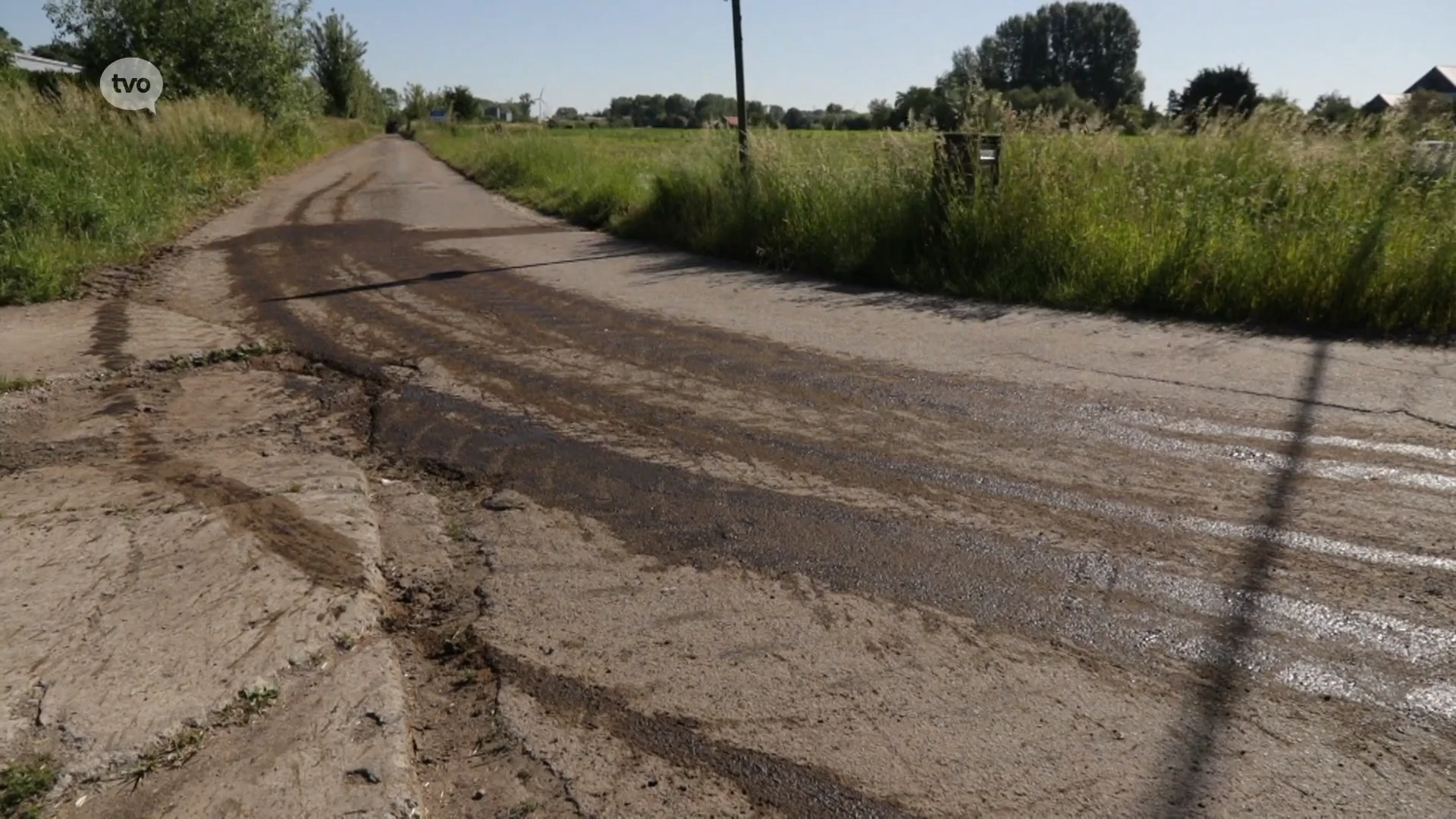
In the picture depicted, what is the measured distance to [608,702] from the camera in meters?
3.21

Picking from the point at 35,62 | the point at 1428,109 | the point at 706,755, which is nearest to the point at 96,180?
the point at 706,755

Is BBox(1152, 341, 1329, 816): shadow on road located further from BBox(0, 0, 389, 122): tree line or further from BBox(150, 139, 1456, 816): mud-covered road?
BBox(0, 0, 389, 122): tree line

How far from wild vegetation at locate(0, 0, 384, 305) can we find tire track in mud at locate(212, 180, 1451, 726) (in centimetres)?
352

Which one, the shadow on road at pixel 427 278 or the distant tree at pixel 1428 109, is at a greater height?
the distant tree at pixel 1428 109

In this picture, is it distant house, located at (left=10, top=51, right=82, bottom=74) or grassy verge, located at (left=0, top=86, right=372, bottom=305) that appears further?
distant house, located at (left=10, top=51, right=82, bottom=74)

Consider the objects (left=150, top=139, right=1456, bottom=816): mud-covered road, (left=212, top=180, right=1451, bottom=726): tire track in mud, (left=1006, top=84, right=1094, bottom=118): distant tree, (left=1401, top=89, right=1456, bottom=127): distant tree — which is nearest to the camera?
(left=150, top=139, right=1456, bottom=816): mud-covered road

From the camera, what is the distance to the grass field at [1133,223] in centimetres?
809

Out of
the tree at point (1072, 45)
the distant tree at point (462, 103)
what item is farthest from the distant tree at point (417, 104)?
the tree at point (1072, 45)

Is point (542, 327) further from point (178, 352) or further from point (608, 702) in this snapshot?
point (608, 702)

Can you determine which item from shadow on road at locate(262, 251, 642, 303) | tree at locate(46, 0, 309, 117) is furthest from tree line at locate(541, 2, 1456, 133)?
tree at locate(46, 0, 309, 117)

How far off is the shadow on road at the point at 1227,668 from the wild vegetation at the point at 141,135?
10.1m

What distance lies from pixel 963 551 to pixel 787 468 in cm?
120

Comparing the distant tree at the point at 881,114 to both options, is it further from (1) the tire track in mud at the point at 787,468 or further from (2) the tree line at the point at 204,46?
(2) the tree line at the point at 204,46

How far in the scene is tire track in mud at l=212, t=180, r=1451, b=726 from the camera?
3.62 meters
